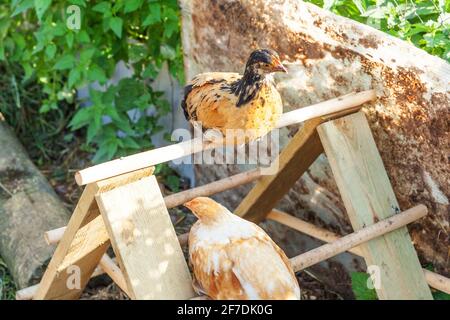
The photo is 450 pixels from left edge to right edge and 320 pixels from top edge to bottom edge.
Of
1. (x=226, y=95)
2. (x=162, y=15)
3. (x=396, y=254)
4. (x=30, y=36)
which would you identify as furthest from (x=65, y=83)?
(x=396, y=254)

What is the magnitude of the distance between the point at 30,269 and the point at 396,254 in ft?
4.71

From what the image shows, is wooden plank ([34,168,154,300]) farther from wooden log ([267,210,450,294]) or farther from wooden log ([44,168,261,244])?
wooden log ([267,210,450,294])

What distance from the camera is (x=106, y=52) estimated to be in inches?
139

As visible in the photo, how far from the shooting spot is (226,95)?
6.88ft

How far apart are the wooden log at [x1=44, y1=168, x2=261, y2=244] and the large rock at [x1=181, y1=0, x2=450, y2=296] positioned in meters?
0.24

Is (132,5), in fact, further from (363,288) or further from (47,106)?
(363,288)

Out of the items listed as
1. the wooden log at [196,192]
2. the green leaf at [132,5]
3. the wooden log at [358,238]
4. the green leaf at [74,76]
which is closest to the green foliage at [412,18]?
the wooden log at [358,238]

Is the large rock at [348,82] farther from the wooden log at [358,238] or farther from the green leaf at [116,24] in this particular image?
the green leaf at [116,24]

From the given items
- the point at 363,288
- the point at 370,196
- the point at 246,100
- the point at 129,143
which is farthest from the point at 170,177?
the point at 246,100

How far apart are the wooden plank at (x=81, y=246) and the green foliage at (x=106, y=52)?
1099mm

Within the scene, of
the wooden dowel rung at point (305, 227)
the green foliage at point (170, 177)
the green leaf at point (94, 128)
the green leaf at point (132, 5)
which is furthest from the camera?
the green foliage at point (170, 177)

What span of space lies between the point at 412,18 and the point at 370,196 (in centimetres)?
67

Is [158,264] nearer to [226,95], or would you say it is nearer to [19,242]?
[226,95]

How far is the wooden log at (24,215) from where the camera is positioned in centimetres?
292
